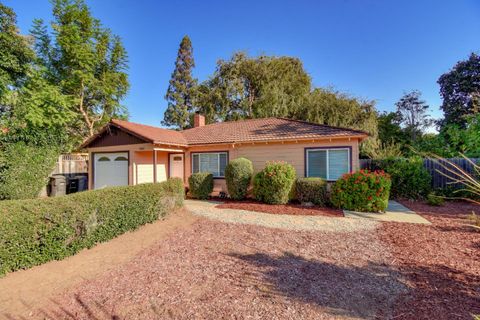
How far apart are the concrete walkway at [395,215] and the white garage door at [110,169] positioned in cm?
1082

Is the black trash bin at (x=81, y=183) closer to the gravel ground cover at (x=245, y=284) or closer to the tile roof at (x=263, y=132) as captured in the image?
the tile roof at (x=263, y=132)

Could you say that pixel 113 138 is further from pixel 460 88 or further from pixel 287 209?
pixel 460 88

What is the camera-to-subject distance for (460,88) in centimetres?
1898

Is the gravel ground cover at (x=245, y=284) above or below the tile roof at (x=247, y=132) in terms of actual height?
below

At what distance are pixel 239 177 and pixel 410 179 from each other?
7651 mm

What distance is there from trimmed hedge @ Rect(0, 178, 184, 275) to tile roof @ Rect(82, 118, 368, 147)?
526cm

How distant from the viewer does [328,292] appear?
322cm

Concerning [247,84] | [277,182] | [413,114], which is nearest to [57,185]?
[277,182]

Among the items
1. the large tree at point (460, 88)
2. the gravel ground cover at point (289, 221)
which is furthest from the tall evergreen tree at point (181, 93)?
the large tree at point (460, 88)

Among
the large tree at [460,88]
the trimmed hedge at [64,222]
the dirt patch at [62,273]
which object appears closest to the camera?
the dirt patch at [62,273]

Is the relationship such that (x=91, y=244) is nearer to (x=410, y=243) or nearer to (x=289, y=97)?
(x=410, y=243)

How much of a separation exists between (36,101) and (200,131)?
27.9 ft

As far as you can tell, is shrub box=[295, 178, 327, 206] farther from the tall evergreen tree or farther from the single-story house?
the tall evergreen tree

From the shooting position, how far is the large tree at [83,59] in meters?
15.6
